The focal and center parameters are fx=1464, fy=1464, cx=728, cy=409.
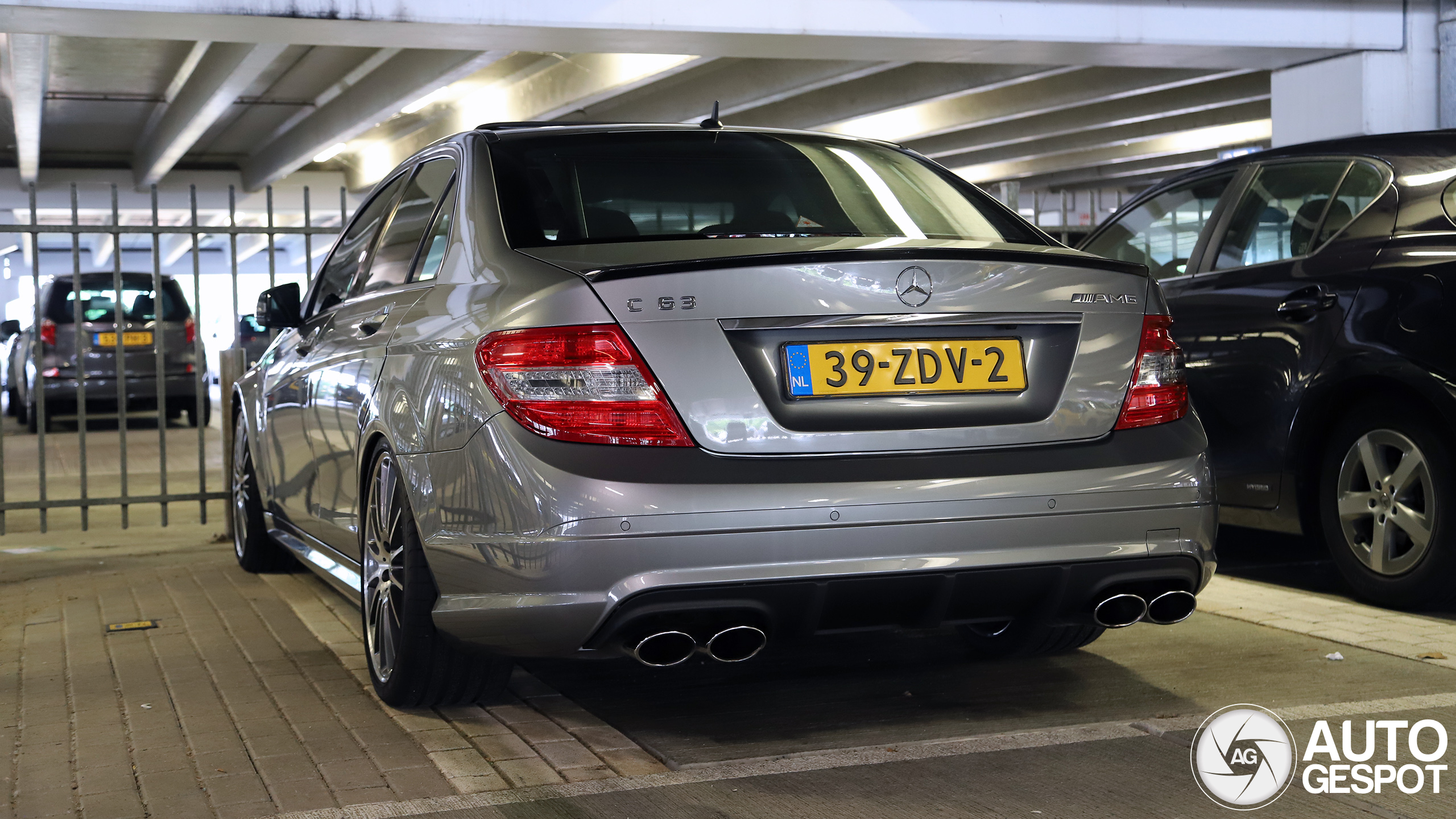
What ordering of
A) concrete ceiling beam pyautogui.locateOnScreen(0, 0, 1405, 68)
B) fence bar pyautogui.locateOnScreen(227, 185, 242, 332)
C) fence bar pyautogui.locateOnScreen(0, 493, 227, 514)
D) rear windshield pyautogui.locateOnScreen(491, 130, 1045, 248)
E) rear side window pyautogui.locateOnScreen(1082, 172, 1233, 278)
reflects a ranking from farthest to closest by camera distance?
concrete ceiling beam pyautogui.locateOnScreen(0, 0, 1405, 68) → fence bar pyautogui.locateOnScreen(0, 493, 227, 514) → fence bar pyautogui.locateOnScreen(227, 185, 242, 332) → rear side window pyautogui.locateOnScreen(1082, 172, 1233, 278) → rear windshield pyautogui.locateOnScreen(491, 130, 1045, 248)

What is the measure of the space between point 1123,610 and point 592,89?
14.1 m

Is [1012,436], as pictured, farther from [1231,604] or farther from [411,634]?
[1231,604]

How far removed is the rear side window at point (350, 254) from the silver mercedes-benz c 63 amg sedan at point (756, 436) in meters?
1.09

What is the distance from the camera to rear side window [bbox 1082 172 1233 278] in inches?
231

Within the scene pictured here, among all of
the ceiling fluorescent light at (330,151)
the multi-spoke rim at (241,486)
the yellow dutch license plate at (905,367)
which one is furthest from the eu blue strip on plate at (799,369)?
the ceiling fluorescent light at (330,151)

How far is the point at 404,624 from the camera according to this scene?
3564 millimetres

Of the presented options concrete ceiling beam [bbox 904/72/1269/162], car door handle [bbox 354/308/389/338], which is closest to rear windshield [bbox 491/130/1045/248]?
car door handle [bbox 354/308/389/338]

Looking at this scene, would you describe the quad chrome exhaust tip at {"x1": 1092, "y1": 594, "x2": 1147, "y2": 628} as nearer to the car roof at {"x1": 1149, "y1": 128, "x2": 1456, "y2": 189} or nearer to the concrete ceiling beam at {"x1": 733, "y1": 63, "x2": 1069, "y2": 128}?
the car roof at {"x1": 1149, "y1": 128, "x2": 1456, "y2": 189}

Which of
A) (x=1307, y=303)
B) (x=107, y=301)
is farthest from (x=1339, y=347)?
(x=107, y=301)

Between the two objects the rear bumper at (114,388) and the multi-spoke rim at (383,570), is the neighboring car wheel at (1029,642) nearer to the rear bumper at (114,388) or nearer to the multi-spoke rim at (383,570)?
the multi-spoke rim at (383,570)

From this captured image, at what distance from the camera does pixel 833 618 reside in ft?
10.2

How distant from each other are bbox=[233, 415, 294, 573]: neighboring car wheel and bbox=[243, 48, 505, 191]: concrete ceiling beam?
8.10 metres

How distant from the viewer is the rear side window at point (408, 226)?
405 cm

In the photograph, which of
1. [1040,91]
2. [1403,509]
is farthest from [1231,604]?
[1040,91]
